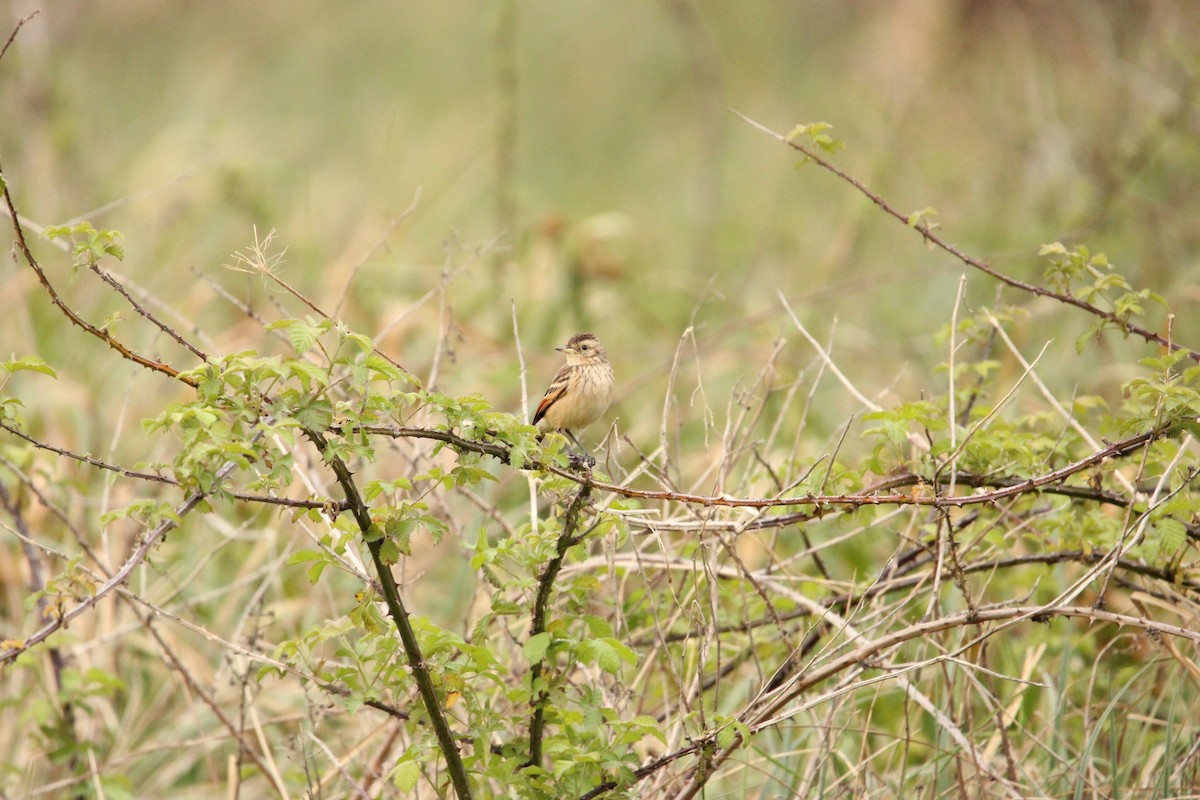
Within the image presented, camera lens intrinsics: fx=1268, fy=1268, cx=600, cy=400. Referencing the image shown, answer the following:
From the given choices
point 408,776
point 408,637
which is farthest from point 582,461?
→ point 408,776

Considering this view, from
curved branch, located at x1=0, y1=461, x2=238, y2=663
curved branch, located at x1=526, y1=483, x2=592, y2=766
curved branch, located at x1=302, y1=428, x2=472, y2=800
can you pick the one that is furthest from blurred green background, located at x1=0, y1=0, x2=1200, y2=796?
curved branch, located at x1=526, y1=483, x2=592, y2=766

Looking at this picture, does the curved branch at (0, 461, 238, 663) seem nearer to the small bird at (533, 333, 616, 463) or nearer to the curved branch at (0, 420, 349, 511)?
the curved branch at (0, 420, 349, 511)

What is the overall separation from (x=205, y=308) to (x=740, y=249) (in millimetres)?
4821

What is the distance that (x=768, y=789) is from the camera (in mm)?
4176

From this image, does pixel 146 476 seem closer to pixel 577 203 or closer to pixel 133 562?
pixel 133 562

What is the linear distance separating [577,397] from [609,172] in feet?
27.1

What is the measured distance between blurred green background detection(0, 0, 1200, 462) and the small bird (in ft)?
1.42

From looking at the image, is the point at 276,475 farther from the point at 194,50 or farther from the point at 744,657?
the point at 194,50

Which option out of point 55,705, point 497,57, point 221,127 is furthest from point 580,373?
point 221,127

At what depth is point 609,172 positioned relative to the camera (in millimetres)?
12766

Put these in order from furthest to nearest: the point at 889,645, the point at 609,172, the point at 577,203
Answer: the point at 609,172 < the point at 577,203 < the point at 889,645

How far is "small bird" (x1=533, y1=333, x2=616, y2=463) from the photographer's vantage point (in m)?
4.81

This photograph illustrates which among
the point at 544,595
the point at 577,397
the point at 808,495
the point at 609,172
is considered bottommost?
the point at 544,595

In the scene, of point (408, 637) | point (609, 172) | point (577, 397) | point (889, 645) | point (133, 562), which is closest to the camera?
point (133, 562)
